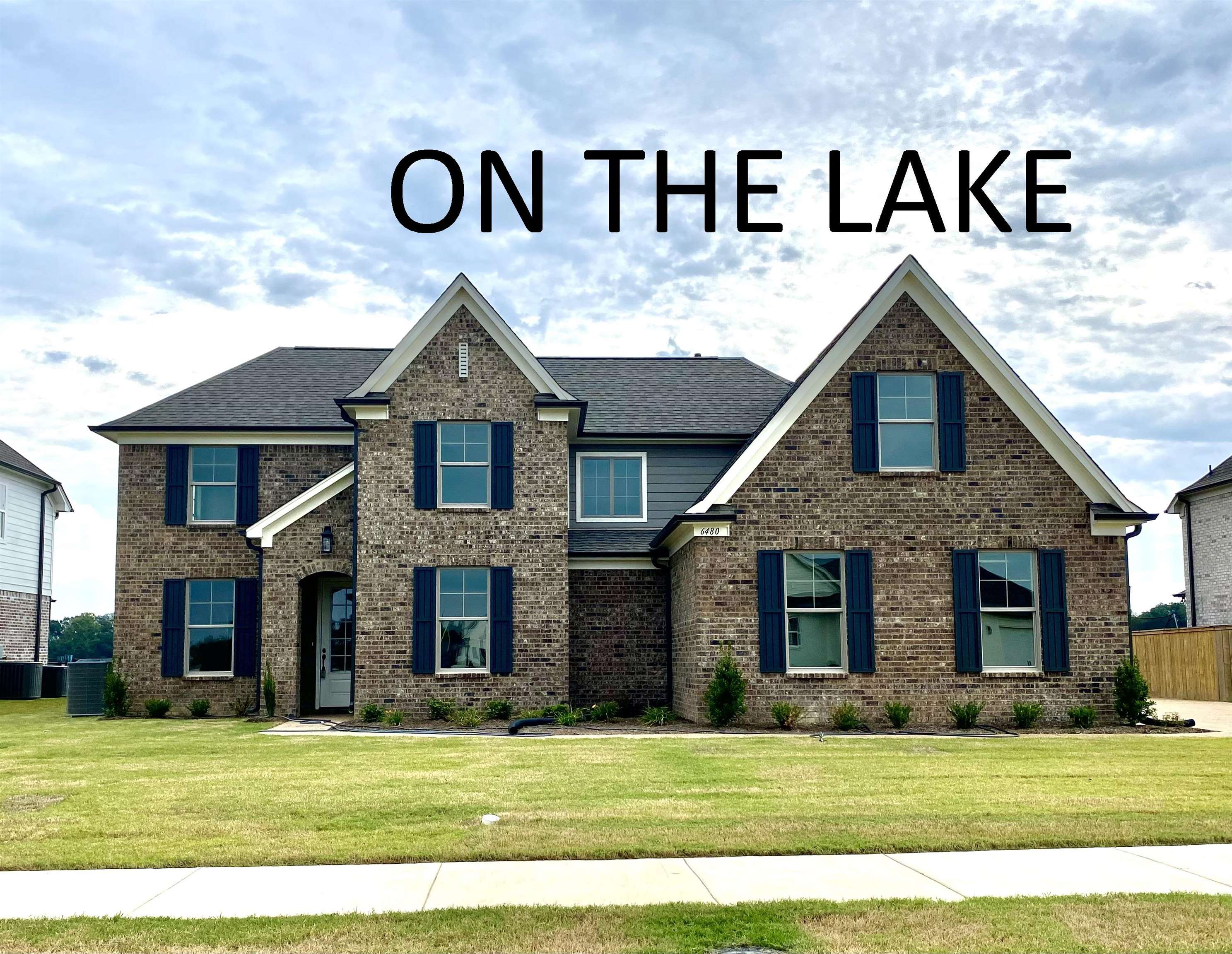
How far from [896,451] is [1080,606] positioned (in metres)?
3.86

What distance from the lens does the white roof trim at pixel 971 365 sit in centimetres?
1891

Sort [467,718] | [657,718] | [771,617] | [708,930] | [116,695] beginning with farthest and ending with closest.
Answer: [116,695] < [467,718] < [657,718] < [771,617] < [708,930]

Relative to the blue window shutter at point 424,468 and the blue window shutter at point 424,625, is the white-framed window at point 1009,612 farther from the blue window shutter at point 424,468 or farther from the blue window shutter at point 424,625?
the blue window shutter at point 424,468

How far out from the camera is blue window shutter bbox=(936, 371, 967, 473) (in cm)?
1912

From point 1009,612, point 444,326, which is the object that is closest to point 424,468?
point 444,326

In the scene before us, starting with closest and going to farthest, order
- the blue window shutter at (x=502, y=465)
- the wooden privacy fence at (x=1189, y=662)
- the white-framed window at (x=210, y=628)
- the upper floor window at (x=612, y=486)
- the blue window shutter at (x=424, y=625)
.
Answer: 1. the blue window shutter at (x=424, y=625)
2. the blue window shutter at (x=502, y=465)
3. the white-framed window at (x=210, y=628)
4. the upper floor window at (x=612, y=486)
5. the wooden privacy fence at (x=1189, y=662)

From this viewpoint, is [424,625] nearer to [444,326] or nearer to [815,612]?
[444,326]

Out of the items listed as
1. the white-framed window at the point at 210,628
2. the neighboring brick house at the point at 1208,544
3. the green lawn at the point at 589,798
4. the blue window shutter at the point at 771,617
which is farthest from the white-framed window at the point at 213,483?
the neighboring brick house at the point at 1208,544

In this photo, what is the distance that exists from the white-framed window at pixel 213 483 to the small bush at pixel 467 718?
665 centimetres

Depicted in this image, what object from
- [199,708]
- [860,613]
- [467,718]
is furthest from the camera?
[199,708]

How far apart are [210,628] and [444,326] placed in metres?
7.73

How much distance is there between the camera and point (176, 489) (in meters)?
23.0

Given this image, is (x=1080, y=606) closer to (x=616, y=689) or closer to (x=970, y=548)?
(x=970, y=548)

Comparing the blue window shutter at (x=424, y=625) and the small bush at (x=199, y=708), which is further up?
the blue window shutter at (x=424, y=625)
